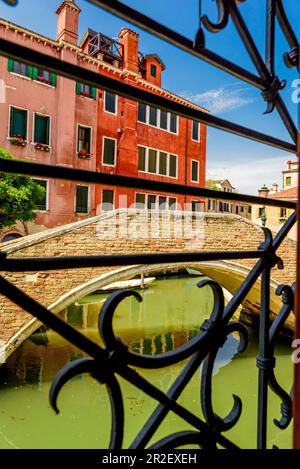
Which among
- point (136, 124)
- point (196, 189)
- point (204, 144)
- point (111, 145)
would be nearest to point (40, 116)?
point (111, 145)

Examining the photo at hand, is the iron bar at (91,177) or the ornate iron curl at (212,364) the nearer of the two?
the iron bar at (91,177)

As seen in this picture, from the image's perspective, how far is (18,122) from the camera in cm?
1166

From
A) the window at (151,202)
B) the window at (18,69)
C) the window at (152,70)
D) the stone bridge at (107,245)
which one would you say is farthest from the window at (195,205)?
the stone bridge at (107,245)

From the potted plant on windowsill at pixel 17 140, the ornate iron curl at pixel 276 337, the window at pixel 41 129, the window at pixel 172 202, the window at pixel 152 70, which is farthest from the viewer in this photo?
the window at pixel 152 70

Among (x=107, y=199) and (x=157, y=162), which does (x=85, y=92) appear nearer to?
(x=107, y=199)

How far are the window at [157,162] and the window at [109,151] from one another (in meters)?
1.40

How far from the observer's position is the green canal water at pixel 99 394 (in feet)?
14.3

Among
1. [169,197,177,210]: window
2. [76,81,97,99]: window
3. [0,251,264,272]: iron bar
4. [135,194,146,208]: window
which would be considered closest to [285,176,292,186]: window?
[169,197,177,210]: window

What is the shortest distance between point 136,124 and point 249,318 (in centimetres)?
947

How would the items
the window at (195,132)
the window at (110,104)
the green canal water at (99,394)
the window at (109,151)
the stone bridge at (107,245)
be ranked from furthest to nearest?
the window at (195,132) → the window at (109,151) → the window at (110,104) → the stone bridge at (107,245) → the green canal water at (99,394)

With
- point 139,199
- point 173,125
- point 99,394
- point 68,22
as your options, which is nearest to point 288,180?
point 173,125

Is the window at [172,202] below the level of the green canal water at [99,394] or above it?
above

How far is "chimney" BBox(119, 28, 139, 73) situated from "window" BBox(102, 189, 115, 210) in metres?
5.35

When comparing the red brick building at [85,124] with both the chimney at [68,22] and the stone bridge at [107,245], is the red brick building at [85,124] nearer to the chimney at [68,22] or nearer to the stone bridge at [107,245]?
the chimney at [68,22]
